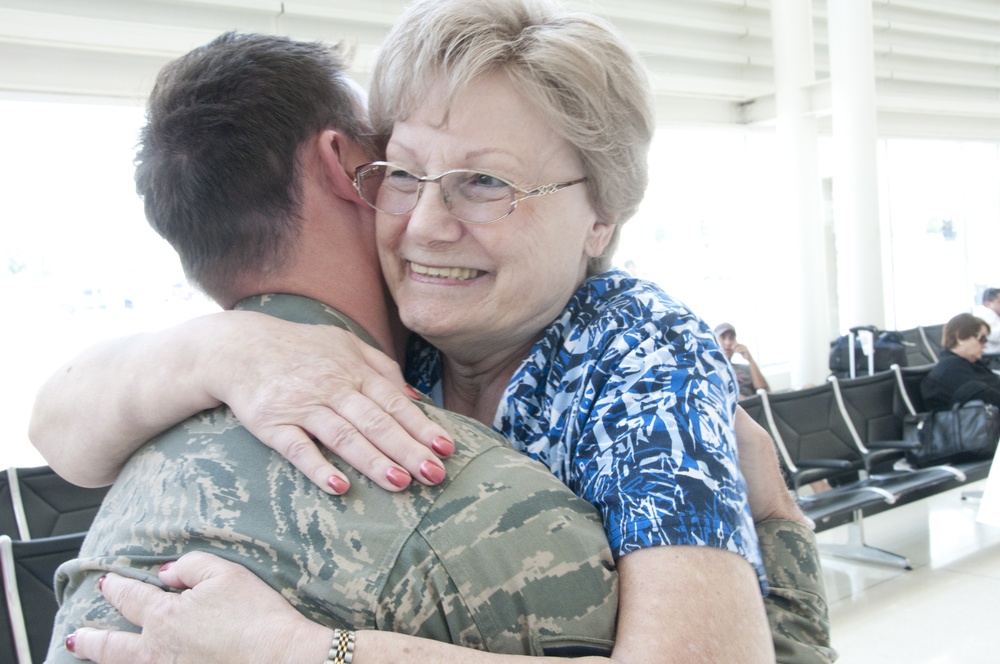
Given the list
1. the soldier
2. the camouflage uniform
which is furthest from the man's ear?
the camouflage uniform

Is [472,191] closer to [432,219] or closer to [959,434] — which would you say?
[432,219]

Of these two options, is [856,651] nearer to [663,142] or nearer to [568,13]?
[568,13]

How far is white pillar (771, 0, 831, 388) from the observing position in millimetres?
10180

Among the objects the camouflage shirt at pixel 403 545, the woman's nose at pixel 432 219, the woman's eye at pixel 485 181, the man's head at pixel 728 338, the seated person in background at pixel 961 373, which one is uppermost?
the woman's eye at pixel 485 181

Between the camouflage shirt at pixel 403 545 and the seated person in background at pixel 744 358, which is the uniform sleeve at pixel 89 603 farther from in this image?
the seated person in background at pixel 744 358

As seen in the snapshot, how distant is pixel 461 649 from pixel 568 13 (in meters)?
0.92

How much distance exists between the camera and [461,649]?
2.92ft

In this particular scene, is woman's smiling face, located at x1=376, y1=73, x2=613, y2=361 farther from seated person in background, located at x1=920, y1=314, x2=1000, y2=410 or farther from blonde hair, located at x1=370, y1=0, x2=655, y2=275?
seated person in background, located at x1=920, y1=314, x2=1000, y2=410

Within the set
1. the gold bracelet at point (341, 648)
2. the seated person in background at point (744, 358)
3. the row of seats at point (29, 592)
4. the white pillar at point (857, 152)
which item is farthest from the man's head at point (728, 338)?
the gold bracelet at point (341, 648)

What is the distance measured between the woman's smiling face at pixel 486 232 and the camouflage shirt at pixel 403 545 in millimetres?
386

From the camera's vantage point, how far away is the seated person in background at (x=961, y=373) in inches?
268

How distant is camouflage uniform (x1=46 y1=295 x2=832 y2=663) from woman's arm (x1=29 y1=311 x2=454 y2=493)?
3 cm

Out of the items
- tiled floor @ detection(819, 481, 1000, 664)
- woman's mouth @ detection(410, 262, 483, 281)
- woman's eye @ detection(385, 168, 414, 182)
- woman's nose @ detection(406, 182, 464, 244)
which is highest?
woman's eye @ detection(385, 168, 414, 182)

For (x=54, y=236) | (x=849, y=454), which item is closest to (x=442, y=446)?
(x=849, y=454)
